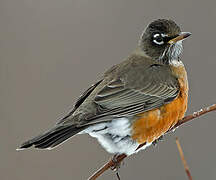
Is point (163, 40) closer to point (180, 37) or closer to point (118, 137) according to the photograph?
point (180, 37)

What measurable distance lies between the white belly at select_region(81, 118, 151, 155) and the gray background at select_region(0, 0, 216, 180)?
2104 millimetres

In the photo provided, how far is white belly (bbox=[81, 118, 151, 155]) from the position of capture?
411cm

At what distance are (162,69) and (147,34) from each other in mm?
471

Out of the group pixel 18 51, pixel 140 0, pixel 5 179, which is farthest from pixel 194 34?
pixel 5 179

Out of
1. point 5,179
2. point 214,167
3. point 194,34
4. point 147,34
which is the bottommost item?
point 214,167

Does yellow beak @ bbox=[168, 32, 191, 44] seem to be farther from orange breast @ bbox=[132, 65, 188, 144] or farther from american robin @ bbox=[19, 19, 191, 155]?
orange breast @ bbox=[132, 65, 188, 144]

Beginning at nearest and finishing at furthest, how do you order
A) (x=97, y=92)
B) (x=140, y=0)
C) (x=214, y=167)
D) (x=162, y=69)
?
(x=97, y=92) → (x=162, y=69) → (x=214, y=167) → (x=140, y=0)

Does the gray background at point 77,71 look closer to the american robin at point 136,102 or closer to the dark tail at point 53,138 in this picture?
the american robin at point 136,102

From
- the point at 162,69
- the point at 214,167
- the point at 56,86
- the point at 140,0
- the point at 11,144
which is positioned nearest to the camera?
the point at 162,69

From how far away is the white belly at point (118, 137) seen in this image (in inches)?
162

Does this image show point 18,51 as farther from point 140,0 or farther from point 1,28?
point 140,0

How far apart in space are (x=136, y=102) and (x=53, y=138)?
3.24 feet

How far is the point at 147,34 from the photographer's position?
5.12m

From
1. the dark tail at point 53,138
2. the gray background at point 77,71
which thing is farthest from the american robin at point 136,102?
the gray background at point 77,71
